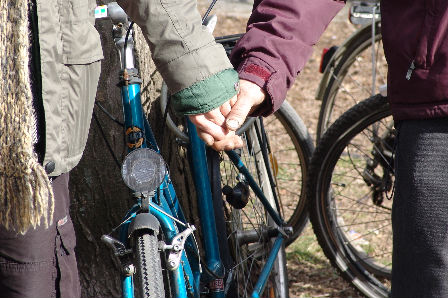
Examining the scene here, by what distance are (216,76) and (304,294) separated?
2.13 metres

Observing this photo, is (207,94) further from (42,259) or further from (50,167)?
(42,259)

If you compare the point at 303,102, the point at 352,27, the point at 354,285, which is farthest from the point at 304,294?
the point at 352,27

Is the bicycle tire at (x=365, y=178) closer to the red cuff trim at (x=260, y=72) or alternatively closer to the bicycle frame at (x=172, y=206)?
the bicycle frame at (x=172, y=206)

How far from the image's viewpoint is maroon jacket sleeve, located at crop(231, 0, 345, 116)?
2100 millimetres

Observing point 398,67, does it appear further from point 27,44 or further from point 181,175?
point 181,175

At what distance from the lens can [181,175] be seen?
320cm

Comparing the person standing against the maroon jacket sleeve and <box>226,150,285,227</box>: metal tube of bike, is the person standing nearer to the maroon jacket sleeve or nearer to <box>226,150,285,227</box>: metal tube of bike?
the maroon jacket sleeve

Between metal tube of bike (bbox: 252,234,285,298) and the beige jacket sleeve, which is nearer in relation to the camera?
the beige jacket sleeve

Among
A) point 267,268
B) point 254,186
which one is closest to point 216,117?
point 254,186

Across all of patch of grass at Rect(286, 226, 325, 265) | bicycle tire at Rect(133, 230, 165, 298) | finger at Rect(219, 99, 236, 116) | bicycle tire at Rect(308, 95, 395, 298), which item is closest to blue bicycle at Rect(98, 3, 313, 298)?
bicycle tire at Rect(133, 230, 165, 298)

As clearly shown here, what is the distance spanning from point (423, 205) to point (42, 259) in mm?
1092

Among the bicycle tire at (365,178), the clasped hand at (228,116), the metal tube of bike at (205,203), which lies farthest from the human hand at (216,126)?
the bicycle tire at (365,178)

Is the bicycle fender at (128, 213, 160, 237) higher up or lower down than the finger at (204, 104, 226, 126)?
lower down

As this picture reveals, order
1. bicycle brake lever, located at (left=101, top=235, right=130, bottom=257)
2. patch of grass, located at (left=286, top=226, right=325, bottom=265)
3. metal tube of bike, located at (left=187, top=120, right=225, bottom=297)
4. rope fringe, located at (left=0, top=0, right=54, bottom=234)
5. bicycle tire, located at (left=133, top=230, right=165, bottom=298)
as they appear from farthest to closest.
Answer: patch of grass, located at (left=286, top=226, right=325, bottom=265), metal tube of bike, located at (left=187, top=120, right=225, bottom=297), bicycle brake lever, located at (left=101, top=235, right=130, bottom=257), bicycle tire, located at (left=133, top=230, right=165, bottom=298), rope fringe, located at (left=0, top=0, right=54, bottom=234)
